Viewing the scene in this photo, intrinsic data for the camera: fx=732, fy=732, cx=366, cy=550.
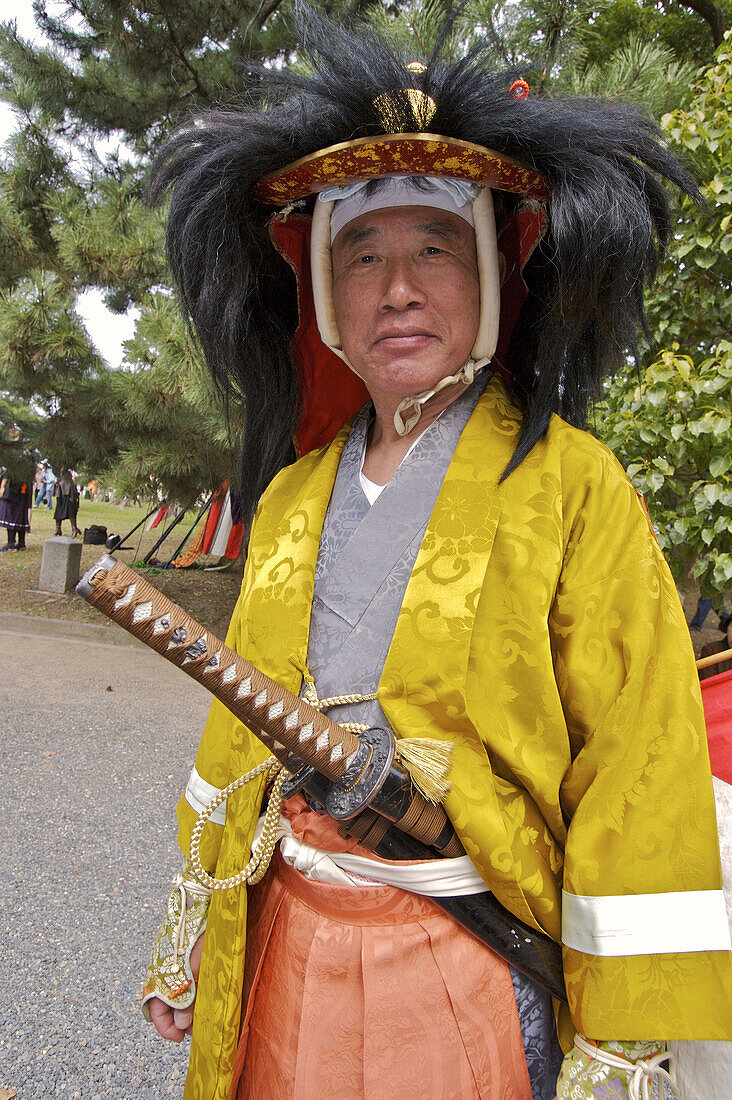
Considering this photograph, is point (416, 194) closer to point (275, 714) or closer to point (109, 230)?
point (275, 714)

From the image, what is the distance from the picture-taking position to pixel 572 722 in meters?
1.07

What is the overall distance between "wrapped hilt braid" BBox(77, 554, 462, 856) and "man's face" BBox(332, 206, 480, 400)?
612mm

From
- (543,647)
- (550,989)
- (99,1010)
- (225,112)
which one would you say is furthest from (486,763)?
(99,1010)

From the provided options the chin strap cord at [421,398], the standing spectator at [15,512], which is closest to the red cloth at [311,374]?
the chin strap cord at [421,398]

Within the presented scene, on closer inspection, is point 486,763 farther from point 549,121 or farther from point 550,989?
point 549,121

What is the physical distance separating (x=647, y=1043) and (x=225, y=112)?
64.1 inches

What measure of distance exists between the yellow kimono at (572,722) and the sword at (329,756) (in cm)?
4

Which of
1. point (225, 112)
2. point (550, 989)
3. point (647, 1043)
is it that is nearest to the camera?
point (647, 1043)

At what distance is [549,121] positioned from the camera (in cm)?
111

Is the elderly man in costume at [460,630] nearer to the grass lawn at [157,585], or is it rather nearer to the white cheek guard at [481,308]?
the white cheek guard at [481,308]

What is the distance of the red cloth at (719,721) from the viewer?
3.94 ft

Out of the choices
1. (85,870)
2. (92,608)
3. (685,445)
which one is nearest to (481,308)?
(685,445)

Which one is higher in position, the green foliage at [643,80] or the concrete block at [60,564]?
the green foliage at [643,80]

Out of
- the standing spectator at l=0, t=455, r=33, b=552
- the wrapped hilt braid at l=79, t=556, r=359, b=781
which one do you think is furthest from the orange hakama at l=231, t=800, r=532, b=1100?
the standing spectator at l=0, t=455, r=33, b=552
